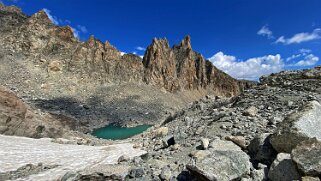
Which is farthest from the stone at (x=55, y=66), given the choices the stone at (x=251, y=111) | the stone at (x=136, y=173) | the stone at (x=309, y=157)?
the stone at (x=309, y=157)

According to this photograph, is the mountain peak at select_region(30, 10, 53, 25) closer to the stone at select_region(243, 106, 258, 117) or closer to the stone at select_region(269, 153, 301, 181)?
the stone at select_region(243, 106, 258, 117)

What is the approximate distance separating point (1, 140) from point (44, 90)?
94284mm

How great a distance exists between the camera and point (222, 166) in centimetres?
741

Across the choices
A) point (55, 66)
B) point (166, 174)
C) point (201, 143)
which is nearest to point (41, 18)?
point (55, 66)

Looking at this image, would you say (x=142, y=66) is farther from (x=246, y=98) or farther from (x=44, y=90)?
(x=246, y=98)

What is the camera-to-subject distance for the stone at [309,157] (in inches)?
226

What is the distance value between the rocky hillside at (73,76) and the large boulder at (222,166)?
8036 centimetres

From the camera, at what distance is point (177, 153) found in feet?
35.9

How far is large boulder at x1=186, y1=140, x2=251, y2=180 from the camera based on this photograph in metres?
7.22

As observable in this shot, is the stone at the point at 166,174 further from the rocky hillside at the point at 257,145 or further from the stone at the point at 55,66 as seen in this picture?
the stone at the point at 55,66

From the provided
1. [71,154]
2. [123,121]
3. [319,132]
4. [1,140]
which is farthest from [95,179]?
[123,121]

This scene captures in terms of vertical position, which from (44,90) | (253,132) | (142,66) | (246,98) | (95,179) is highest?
(142,66)

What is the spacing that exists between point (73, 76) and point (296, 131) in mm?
121860

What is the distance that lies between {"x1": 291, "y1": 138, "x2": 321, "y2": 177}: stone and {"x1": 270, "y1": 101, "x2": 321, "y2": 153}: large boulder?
1070mm
